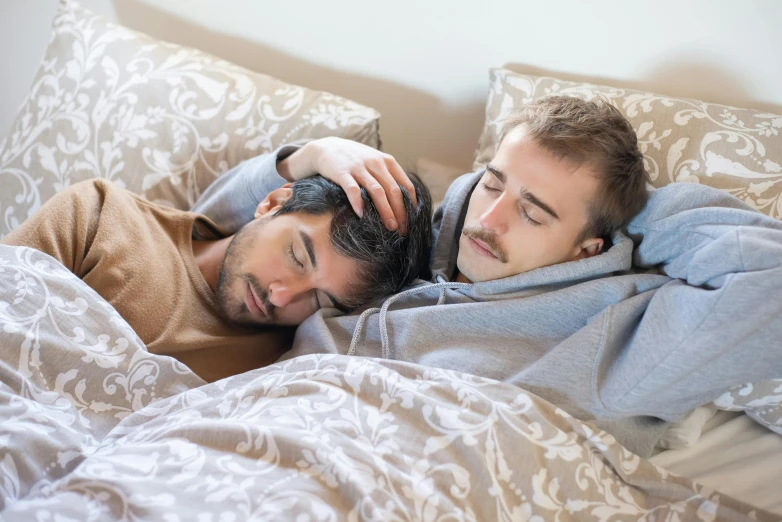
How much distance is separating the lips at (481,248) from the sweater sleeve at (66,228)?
759 mm

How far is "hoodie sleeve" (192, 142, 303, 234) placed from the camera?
1388 mm

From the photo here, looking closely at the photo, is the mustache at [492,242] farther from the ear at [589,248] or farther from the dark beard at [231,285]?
the dark beard at [231,285]

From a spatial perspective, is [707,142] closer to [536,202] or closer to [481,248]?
Answer: [536,202]

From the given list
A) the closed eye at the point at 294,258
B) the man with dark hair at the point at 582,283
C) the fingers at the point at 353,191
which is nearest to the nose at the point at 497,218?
the man with dark hair at the point at 582,283

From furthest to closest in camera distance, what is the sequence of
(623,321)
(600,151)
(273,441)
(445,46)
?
(445,46) < (600,151) < (623,321) < (273,441)

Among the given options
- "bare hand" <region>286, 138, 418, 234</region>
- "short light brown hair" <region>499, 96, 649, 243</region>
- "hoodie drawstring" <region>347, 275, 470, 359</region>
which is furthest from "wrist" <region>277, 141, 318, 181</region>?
"short light brown hair" <region>499, 96, 649, 243</region>

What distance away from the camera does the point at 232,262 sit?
4.15 feet

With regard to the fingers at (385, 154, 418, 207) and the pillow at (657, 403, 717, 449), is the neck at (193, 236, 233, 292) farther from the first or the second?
the pillow at (657, 403, 717, 449)

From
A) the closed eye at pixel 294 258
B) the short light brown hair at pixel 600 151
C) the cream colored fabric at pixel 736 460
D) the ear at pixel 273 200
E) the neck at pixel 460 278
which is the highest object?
the short light brown hair at pixel 600 151

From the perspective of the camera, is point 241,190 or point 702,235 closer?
point 702,235

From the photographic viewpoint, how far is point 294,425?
92 cm

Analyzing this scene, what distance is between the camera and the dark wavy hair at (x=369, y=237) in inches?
47.5

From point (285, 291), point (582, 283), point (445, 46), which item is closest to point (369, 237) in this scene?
point (285, 291)

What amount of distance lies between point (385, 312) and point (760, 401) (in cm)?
69
